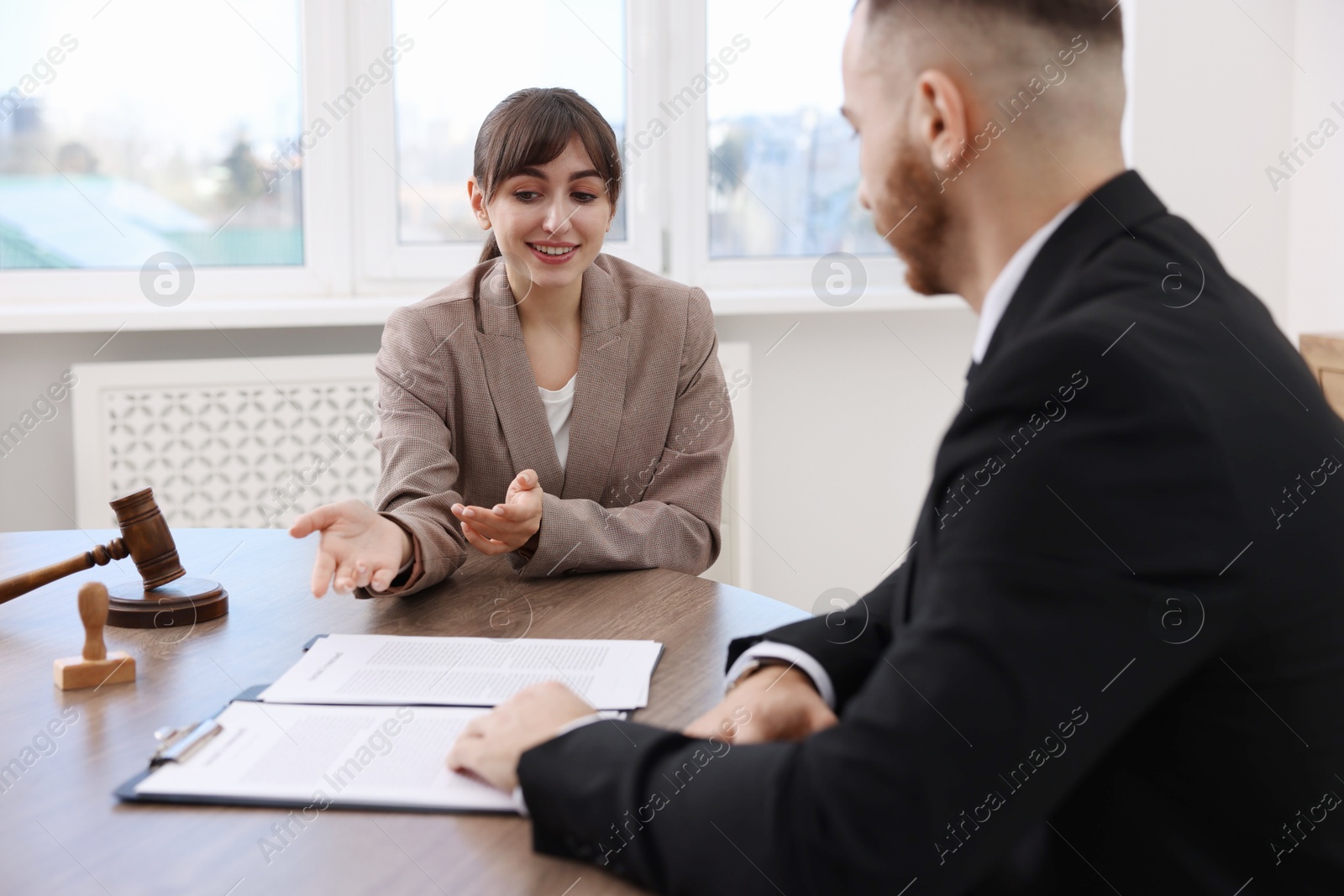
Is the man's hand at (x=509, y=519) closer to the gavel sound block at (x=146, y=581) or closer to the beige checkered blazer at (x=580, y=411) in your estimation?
the beige checkered blazer at (x=580, y=411)

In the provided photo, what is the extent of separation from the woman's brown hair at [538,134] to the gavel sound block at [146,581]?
2.64ft

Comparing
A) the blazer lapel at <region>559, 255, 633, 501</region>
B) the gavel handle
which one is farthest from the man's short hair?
the gavel handle

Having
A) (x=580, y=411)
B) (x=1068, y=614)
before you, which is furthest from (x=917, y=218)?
(x=580, y=411)

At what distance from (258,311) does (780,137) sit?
5.34 feet

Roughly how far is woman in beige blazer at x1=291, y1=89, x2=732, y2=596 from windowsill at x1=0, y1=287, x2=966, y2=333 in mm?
1101

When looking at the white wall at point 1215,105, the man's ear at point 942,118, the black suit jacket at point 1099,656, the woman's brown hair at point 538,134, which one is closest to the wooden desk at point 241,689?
the black suit jacket at point 1099,656

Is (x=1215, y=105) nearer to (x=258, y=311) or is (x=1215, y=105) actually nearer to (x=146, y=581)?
(x=258, y=311)

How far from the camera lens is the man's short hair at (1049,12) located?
0.88 m

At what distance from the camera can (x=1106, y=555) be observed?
693mm

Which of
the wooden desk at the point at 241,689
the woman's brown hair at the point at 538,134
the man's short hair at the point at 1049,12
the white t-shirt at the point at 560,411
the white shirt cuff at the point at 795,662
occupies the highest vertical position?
the woman's brown hair at the point at 538,134

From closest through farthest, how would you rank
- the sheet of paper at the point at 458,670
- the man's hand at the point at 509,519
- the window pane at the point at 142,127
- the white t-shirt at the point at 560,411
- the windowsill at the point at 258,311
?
the sheet of paper at the point at 458,670
the man's hand at the point at 509,519
the white t-shirt at the point at 560,411
the windowsill at the point at 258,311
the window pane at the point at 142,127

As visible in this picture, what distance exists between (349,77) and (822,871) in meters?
2.95

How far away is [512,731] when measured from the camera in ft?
3.15

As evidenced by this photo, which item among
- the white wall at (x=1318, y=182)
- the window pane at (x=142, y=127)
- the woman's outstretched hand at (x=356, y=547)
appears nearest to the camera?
the woman's outstretched hand at (x=356, y=547)
